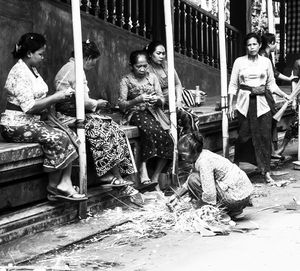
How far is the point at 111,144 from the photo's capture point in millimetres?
7734

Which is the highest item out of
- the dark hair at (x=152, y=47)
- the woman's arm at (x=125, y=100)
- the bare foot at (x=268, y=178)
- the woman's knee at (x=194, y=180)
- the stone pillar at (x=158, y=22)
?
the stone pillar at (x=158, y=22)

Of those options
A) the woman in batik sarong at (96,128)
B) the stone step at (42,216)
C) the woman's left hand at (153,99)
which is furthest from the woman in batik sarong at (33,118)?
the woman's left hand at (153,99)

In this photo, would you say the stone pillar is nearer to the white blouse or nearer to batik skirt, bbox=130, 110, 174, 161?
the white blouse

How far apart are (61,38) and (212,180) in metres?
3.19

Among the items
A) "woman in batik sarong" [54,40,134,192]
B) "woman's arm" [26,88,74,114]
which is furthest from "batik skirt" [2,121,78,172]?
"woman in batik sarong" [54,40,134,192]

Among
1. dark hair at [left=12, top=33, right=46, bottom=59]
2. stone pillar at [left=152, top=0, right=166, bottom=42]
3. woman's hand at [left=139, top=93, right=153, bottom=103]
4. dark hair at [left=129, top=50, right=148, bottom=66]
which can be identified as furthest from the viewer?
stone pillar at [left=152, top=0, right=166, bottom=42]

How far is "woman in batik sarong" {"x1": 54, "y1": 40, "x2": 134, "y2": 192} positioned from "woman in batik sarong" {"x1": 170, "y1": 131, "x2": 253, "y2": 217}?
698 mm

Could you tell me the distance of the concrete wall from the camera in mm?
8469

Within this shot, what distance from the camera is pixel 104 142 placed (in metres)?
7.68

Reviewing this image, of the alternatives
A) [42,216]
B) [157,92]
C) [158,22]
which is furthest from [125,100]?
[158,22]

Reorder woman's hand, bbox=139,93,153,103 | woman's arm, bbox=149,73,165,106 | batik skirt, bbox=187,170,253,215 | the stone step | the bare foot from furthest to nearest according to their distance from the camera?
the bare foot → woman's arm, bbox=149,73,165,106 → woman's hand, bbox=139,93,153,103 → batik skirt, bbox=187,170,253,215 → the stone step

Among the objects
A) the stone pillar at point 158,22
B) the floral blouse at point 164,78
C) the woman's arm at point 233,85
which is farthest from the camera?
the stone pillar at point 158,22

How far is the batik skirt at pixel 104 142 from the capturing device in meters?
7.65

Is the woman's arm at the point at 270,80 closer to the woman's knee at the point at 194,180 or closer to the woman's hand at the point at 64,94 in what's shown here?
the woman's knee at the point at 194,180
